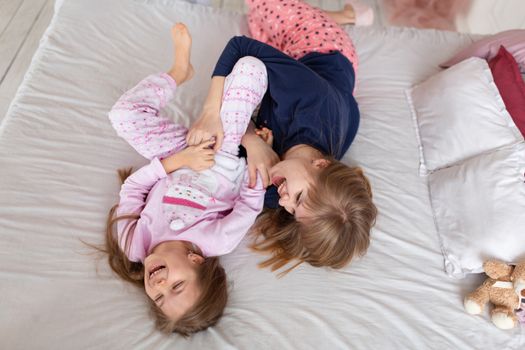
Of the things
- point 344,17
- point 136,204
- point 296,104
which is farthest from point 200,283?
point 344,17

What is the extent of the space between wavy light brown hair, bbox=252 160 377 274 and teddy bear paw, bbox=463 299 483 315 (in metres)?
0.28

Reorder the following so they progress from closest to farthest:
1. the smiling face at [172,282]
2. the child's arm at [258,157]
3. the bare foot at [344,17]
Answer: the smiling face at [172,282], the child's arm at [258,157], the bare foot at [344,17]

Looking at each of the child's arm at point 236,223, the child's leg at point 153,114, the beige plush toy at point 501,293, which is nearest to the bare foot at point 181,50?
the child's leg at point 153,114

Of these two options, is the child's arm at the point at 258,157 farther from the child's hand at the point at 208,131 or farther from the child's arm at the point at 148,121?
the child's arm at the point at 148,121

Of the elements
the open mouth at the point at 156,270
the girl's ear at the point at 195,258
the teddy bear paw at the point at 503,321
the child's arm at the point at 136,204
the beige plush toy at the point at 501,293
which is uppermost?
the child's arm at the point at 136,204

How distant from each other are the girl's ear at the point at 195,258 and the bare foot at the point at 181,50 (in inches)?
19.5

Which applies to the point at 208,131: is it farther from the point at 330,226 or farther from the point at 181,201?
the point at 330,226

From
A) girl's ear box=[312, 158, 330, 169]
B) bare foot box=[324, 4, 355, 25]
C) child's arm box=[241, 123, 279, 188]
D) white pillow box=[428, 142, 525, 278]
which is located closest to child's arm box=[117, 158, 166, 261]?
child's arm box=[241, 123, 279, 188]

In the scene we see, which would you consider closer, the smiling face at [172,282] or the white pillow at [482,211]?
the smiling face at [172,282]

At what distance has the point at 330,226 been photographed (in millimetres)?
1016

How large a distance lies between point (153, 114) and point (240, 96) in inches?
9.2

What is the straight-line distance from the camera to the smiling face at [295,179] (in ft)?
3.42

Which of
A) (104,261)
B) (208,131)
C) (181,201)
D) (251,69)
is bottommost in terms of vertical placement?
(104,261)

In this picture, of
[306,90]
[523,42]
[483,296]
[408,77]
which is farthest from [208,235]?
[523,42]
